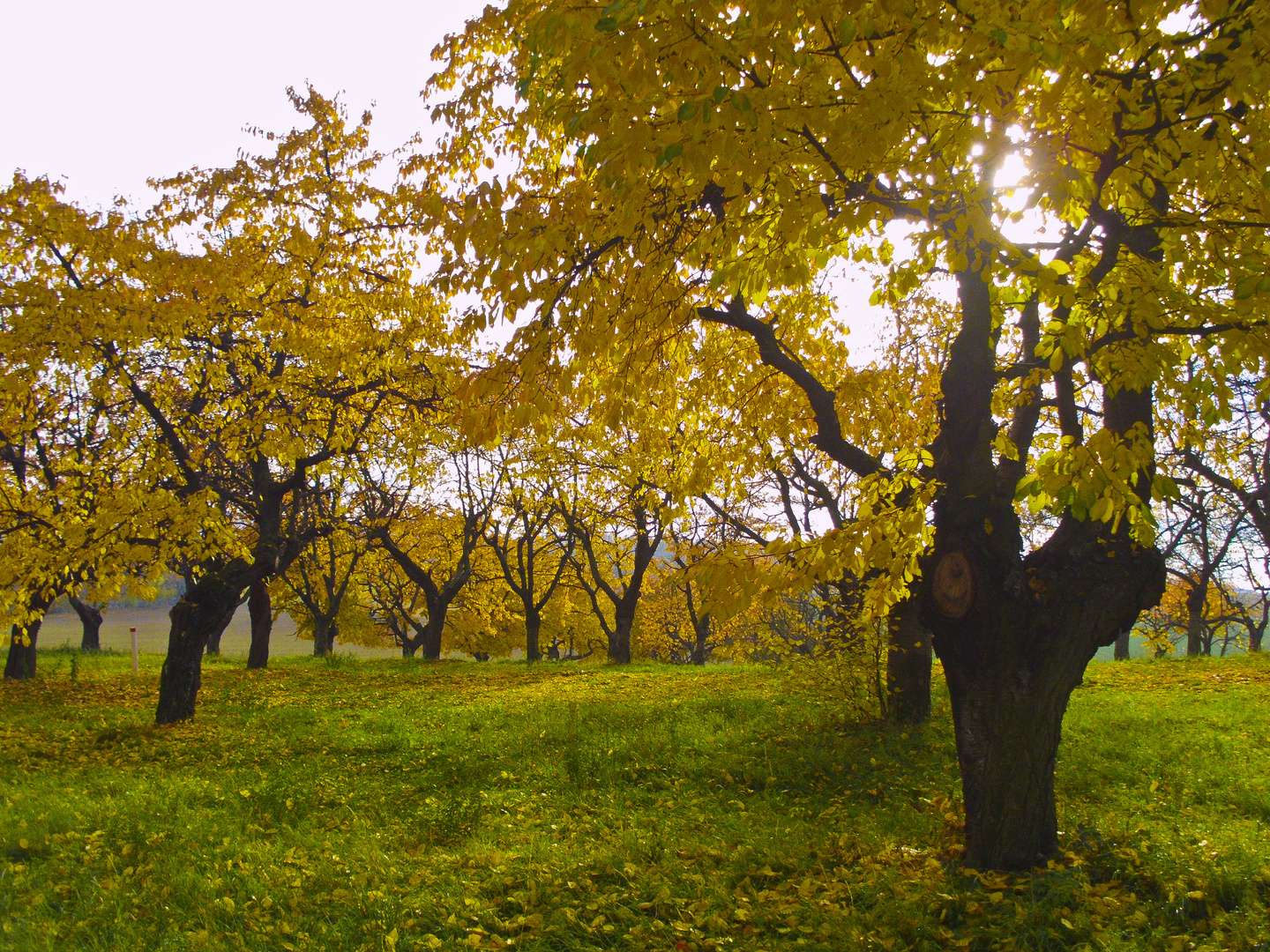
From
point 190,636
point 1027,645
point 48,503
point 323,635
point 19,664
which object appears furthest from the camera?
point 323,635

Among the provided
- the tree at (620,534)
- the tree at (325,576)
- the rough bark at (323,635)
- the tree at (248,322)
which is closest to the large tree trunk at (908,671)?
the tree at (248,322)

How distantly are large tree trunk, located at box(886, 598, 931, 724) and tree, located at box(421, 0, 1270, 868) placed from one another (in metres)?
4.17

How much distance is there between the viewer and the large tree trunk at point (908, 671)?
912 centimetres

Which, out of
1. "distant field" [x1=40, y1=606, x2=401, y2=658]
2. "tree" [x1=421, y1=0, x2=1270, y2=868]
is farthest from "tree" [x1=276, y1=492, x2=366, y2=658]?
"distant field" [x1=40, y1=606, x2=401, y2=658]

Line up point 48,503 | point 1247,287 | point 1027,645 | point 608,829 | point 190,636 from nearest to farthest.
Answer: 1. point 1247,287
2. point 1027,645
3. point 608,829
4. point 48,503
5. point 190,636

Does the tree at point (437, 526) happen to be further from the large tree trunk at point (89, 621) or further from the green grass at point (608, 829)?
the green grass at point (608, 829)

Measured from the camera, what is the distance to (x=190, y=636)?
11023 mm

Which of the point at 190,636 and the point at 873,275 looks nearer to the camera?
the point at 873,275

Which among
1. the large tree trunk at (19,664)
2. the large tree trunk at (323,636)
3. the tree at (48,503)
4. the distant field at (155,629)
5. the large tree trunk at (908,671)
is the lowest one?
the distant field at (155,629)

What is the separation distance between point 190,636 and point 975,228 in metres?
11.7

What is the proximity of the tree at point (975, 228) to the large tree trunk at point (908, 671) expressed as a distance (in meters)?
4.17

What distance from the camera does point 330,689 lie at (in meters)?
15.1

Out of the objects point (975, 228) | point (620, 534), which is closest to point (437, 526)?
point (620, 534)

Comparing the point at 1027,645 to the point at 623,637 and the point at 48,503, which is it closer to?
the point at 48,503
